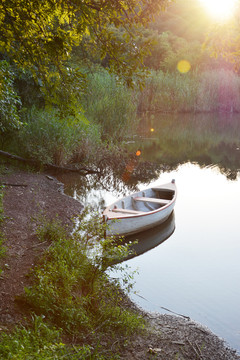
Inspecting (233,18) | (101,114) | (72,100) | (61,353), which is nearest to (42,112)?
(101,114)

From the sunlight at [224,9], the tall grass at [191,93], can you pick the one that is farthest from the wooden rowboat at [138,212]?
the tall grass at [191,93]

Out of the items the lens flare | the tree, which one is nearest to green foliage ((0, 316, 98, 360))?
the tree

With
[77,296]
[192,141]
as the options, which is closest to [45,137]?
[77,296]

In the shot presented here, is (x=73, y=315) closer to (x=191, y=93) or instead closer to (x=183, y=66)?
(x=191, y=93)

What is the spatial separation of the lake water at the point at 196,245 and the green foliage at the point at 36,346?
291cm

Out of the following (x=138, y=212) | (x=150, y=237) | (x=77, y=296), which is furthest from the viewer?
(x=150, y=237)

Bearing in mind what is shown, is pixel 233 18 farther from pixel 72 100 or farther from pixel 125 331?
pixel 125 331

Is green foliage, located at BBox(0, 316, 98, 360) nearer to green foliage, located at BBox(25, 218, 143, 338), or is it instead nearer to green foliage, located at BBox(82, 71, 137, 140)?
green foliage, located at BBox(25, 218, 143, 338)

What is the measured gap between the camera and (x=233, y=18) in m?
4.43

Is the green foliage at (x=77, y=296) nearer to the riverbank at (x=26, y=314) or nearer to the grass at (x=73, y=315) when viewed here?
the grass at (x=73, y=315)

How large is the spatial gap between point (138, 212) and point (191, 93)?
3069cm

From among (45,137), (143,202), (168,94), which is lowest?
(143,202)

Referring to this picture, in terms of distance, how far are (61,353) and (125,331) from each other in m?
1.55

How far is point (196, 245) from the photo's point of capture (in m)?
9.75
